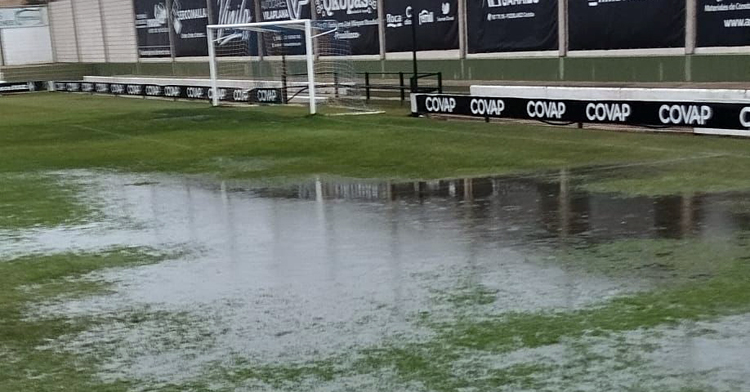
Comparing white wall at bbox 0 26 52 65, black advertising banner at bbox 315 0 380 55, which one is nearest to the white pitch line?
black advertising banner at bbox 315 0 380 55

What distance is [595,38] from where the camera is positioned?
2656 centimetres

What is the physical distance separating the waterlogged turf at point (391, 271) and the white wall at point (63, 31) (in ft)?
142

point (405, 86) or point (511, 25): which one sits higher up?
point (511, 25)

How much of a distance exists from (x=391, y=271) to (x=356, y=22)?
2810 cm

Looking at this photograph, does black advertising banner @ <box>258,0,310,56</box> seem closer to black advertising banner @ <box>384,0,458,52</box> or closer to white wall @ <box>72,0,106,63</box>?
black advertising banner @ <box>384,0,458,52</box>

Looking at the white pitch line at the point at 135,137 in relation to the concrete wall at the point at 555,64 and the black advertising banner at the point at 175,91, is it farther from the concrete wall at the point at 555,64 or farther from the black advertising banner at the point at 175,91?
the concrete wall at the point at 555,64

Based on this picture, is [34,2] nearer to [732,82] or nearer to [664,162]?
[732,82]

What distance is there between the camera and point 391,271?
8688 millimetres

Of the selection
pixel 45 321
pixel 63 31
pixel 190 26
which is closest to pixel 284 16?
pixel 190 26

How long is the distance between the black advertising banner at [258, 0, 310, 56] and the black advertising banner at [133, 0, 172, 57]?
9.90 meters

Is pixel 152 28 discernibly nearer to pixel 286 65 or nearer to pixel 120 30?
pixel 120 30

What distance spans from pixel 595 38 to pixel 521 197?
51.0 ft

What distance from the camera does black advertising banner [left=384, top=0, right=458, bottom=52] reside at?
32.1 m

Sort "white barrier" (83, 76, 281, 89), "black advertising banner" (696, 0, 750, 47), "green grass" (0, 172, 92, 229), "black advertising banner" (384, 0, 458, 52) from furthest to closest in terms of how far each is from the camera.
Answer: "white barrier" (83, 76, 281, 89)
"black advertising banner" (384, 0, 458, 52)
"black advertising banner" (696, 0, 750, 47)
"green grass" (0, 172, 92, 229)
